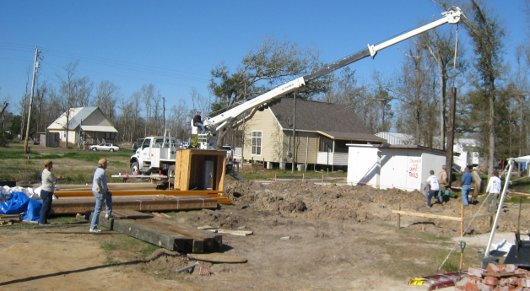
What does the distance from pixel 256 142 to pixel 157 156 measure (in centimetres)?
2165

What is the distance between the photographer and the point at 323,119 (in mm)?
48562

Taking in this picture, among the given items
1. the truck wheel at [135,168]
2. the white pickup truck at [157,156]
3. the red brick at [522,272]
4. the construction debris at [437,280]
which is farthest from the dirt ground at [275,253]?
the truck wheel at [135,168]

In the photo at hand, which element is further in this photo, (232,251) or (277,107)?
(277,107)

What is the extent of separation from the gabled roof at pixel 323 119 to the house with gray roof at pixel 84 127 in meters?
47.3

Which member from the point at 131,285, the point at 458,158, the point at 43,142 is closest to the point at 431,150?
the point at 131,285

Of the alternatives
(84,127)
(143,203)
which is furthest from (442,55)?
(84,127)

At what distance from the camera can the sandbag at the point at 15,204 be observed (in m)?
13.9

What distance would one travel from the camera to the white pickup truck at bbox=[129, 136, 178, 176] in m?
25.2

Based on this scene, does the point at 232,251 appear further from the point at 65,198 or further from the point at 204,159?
the point at 204,159

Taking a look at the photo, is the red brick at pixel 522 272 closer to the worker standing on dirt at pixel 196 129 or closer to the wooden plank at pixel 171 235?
the wooden plank at pixel 171 235

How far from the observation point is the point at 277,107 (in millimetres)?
46438

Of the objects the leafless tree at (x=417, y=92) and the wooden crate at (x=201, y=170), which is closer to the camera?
the wooden crate at (x=201, y=170)

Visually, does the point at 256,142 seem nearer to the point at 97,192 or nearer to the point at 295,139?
the point at 295,139

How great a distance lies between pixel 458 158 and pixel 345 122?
15.3 m
